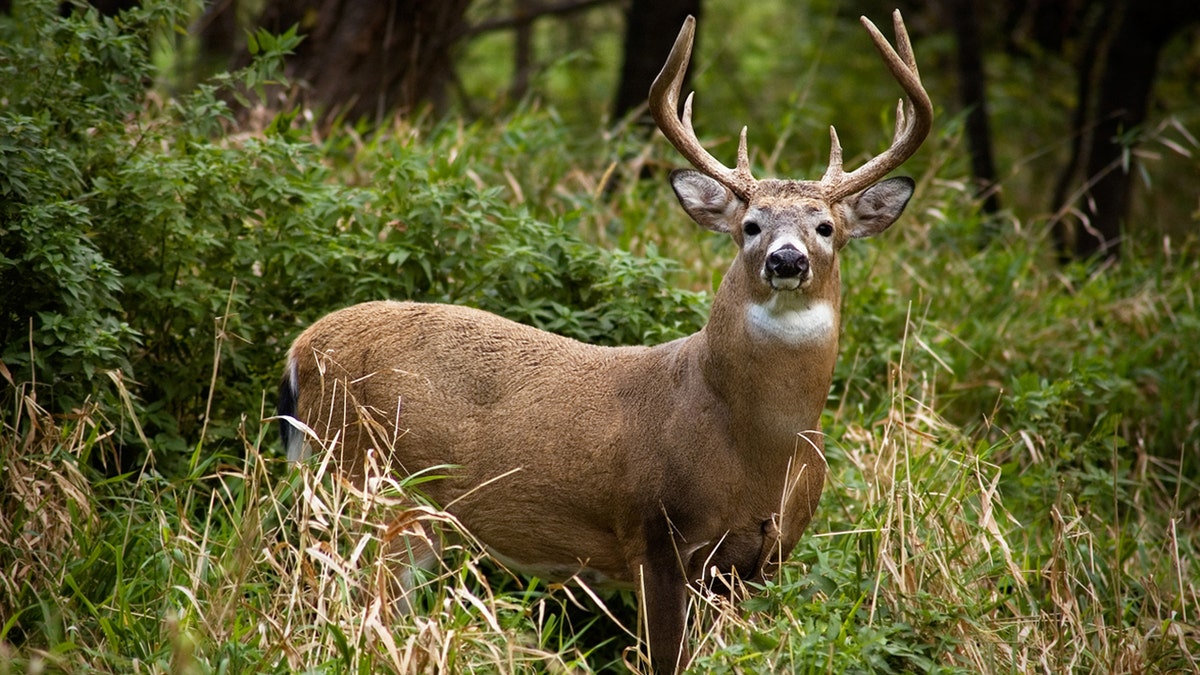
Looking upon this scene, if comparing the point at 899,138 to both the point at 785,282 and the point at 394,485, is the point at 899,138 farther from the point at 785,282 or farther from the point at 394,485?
the point at 394,485

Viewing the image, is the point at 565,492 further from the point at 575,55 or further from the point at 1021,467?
the point at 575,55

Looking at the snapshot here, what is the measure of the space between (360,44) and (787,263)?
14.6 feet

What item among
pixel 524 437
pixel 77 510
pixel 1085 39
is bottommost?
pixel 77 510

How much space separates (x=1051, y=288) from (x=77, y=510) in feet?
16.9

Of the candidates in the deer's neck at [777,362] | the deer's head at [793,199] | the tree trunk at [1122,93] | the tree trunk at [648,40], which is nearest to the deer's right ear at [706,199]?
the deer's head at [793,199]

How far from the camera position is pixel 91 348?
4270 mm

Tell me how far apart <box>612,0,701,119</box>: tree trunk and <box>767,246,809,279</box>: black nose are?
5.02 metres

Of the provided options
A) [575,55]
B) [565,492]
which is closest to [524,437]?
[565,492]

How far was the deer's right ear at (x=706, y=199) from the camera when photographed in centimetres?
452

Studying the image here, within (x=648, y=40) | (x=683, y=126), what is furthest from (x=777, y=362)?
(x=648, y=40)

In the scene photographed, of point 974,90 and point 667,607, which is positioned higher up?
point 974,90

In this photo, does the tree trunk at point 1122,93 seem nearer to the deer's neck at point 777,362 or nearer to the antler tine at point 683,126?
the antler tine at point 683,126

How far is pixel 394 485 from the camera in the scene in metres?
3.86

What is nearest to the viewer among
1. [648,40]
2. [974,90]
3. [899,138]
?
[899,138]
